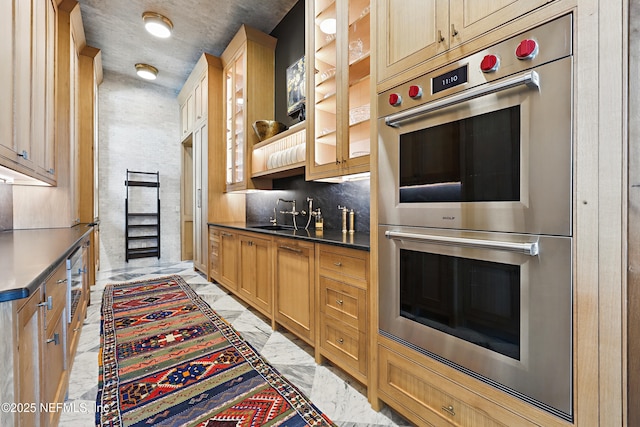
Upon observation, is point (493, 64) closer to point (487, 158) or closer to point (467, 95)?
point (467, 95)

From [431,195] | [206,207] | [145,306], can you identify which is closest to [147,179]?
[206,207]

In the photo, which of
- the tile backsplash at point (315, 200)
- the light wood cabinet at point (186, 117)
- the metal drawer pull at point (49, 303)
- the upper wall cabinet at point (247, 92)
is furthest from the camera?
the light wood cabinet at point (186, 117)

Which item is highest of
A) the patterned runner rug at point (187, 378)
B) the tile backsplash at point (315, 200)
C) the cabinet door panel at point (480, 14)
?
the cabinet door panel at point (480, 14)

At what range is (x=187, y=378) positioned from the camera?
1840mm

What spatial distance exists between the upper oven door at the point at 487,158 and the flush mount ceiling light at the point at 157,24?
3424mm

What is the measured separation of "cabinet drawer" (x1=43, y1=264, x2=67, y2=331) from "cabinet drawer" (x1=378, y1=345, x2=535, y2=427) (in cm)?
149

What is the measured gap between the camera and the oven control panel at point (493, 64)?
0.92 meters

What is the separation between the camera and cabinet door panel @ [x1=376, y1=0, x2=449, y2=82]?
125cm

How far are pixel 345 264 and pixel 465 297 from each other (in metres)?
0.72

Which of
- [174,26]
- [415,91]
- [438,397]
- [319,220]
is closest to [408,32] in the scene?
[415,91]

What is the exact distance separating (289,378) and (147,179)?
5130 millimetres

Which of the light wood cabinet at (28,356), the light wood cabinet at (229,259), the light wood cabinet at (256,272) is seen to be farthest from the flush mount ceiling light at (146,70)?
the light wood cabinet at (28,356)

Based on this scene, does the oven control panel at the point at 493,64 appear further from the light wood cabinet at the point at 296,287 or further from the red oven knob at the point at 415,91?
the light wood cabinet at the point at 296,287

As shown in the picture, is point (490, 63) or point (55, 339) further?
point (55, 339)
